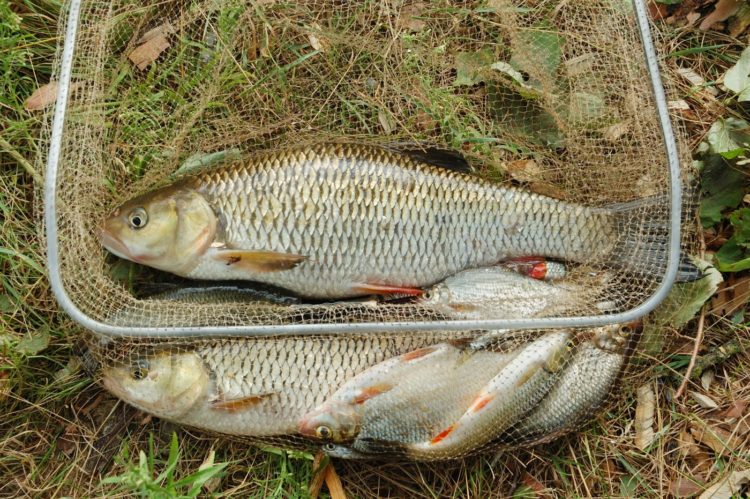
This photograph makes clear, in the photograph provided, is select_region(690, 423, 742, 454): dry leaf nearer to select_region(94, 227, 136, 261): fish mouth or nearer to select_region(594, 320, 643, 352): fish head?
select_region(594, 320, 643, 352): fish head

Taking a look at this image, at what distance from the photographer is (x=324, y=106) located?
271 centimetres

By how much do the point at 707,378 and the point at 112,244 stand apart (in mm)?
2339

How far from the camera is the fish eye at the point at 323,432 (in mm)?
2312

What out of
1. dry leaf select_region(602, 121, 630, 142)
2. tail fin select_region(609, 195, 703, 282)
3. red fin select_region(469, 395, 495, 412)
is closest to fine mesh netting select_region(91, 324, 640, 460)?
red fin select_region(469, 395, 495, 412)

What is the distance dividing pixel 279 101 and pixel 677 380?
1.92 m

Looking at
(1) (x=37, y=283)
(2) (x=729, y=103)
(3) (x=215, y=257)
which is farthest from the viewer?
(2) (x=729, y=103)

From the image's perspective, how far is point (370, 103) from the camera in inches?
107

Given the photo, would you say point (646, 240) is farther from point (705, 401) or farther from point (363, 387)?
point (363, 387)

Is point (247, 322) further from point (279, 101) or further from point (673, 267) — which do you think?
point (673, 267)

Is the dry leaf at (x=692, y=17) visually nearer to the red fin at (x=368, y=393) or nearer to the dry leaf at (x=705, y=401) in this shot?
the dry leaf at (x=705, y=401)

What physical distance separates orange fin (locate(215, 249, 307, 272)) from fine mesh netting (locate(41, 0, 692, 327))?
14cm

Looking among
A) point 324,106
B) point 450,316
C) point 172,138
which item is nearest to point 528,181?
point 450,316

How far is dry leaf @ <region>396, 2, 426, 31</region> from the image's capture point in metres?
2.79

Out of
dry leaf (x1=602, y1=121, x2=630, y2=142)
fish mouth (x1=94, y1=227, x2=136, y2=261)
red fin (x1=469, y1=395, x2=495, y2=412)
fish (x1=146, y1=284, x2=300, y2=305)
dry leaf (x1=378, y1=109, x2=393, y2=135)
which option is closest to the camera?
red fin (x1=469, y1=395, x2=495, y2=412)
